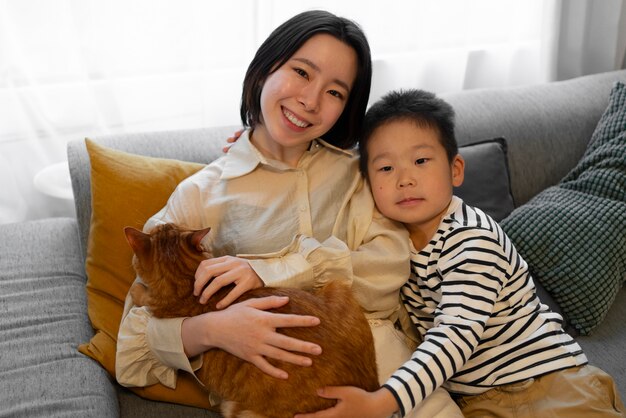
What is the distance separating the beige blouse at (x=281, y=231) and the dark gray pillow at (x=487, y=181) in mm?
465

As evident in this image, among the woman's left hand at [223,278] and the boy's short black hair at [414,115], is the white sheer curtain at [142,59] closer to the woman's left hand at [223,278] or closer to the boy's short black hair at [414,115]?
the boy's short black hair at [414,115]

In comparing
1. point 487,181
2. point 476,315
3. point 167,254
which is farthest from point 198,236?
point 487,181

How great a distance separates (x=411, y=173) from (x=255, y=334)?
0.56m

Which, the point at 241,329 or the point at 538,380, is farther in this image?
the point at 538,380

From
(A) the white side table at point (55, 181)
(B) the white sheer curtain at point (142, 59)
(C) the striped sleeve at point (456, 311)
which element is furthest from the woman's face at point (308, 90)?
(A) the white side table at point (55, 181)

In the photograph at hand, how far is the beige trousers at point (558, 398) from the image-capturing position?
1564 millimetres

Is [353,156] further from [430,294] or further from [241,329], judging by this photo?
[241,329]

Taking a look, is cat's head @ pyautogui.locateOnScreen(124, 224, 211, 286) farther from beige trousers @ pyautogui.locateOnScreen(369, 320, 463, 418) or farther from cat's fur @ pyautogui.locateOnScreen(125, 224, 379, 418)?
beige trousers @ pyautogui.locateOnScreen(369, 320, 463, 418)

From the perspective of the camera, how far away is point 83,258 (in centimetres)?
201

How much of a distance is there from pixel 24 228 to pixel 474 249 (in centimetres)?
141

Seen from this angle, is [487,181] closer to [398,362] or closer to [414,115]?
[414,115]

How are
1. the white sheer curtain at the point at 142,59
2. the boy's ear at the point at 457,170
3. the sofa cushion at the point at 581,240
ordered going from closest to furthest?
1. the boy's ear at the point at 457,170
2. the sofa cushion at the point at 581,240
3. the white sheer curtain at the point at 142,59

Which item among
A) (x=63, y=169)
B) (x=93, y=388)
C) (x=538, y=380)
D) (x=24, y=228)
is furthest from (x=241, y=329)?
(x=63, y=169)

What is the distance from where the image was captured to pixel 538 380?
1.61 metres
